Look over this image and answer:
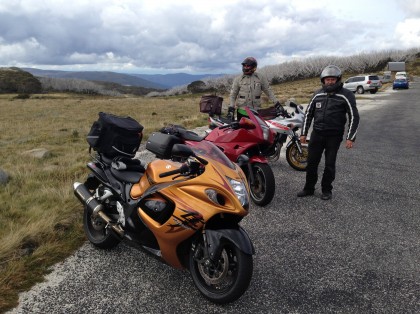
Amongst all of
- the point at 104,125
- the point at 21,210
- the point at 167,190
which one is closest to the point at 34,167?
the point at 21,210

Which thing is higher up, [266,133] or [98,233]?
[266,133]

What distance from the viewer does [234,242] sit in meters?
2.89

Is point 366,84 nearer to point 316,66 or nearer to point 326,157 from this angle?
point 326,157

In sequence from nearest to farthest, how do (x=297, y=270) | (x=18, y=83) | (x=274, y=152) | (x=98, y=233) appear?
(x=297, y=270) < (x=98, y=233) < (x=274, y=152) < (x=18, y=83)

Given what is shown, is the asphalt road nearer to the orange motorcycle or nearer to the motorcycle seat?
the orange motorcycle

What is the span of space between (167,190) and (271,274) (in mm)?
1459

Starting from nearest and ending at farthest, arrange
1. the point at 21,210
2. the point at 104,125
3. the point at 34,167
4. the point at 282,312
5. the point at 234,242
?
the point at 234,242, the point at 282,312, the point at 104,125, the point at 21,210, the point at 34,167

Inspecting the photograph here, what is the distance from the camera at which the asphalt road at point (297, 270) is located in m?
3.18

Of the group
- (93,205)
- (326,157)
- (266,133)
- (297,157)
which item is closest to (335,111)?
(326,157)

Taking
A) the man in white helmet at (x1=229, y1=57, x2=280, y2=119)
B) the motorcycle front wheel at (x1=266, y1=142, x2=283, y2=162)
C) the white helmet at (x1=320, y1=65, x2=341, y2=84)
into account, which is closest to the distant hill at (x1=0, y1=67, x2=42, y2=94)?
the man in white helmet at (x1=229, y1=57, x2=280, y2=119)

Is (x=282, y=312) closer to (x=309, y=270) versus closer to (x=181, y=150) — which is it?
(x=309, y=270)

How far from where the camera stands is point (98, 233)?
426 centimetres

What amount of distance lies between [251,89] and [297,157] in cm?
175

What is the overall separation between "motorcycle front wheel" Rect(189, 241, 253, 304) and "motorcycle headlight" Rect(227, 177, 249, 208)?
13.9 inches
